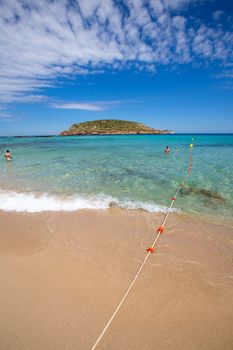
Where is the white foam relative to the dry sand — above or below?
above

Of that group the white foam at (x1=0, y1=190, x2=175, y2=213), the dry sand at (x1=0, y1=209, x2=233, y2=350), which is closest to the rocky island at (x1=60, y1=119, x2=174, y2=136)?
the white foam at (x1=0, y1=190, x2=175, y2=213)

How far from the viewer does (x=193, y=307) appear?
3.15 metres

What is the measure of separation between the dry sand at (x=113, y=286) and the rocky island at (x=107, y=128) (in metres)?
141

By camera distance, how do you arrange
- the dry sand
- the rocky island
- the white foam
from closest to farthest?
the dry sand → the white foam → the rocky island

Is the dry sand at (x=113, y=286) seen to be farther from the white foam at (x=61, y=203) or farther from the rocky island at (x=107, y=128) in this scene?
the rocky island at (x=107, y=128)

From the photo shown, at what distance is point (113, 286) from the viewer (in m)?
3.55

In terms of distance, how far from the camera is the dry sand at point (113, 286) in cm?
269

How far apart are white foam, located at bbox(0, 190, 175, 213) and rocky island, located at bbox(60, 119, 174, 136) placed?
5431 inches

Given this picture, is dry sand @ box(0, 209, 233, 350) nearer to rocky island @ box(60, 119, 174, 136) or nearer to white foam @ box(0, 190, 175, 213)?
white foam @ box(0, 190, 175, 213)

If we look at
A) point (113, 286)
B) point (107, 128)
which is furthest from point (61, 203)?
point (107, 128)

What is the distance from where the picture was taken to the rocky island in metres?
144

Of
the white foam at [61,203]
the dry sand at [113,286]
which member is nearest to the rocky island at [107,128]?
the white foam at [61,203]

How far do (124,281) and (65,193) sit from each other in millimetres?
5809

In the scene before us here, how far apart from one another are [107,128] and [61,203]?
469 feet
